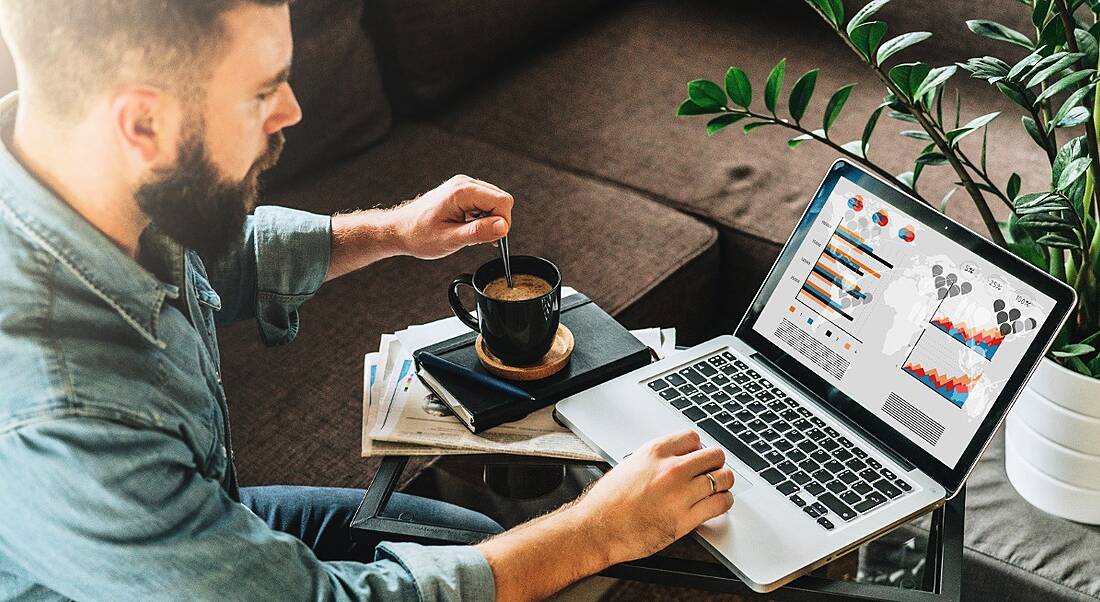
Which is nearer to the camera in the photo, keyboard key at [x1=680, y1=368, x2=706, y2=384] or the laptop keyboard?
the laptop keyboard

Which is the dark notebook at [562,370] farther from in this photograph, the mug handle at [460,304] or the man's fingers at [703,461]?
the man's fingers at [703,461]

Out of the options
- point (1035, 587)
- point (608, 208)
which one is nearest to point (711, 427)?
point (1035, 587)

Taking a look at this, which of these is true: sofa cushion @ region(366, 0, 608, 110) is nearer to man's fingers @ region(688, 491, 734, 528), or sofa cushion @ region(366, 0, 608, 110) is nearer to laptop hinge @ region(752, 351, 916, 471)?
laptop hinge @ region(752, 351, 916, 471)

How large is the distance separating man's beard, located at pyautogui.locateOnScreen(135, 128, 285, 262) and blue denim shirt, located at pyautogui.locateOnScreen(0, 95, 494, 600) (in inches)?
0.8

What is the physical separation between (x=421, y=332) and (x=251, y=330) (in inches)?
18.0

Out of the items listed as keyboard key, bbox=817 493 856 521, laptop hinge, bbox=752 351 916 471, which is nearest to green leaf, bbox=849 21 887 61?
laptop hinge, bbox=752 351 916 471

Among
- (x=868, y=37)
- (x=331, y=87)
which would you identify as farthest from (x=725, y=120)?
(x=331, y=87)

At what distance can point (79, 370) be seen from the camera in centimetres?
72

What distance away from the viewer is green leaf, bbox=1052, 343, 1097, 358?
3.50 ft

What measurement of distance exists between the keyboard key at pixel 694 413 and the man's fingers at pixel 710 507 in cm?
13

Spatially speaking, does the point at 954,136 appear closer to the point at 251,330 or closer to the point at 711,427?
the point at 711,427

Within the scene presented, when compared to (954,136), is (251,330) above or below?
below

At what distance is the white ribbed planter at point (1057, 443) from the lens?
43.9 inches

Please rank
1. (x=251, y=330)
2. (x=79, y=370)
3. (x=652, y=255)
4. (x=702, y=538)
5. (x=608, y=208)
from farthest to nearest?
(x=608, y=208), (x=652, y=255), (x=251, y=330), (x=702, y=538), (x=79, y=370)
